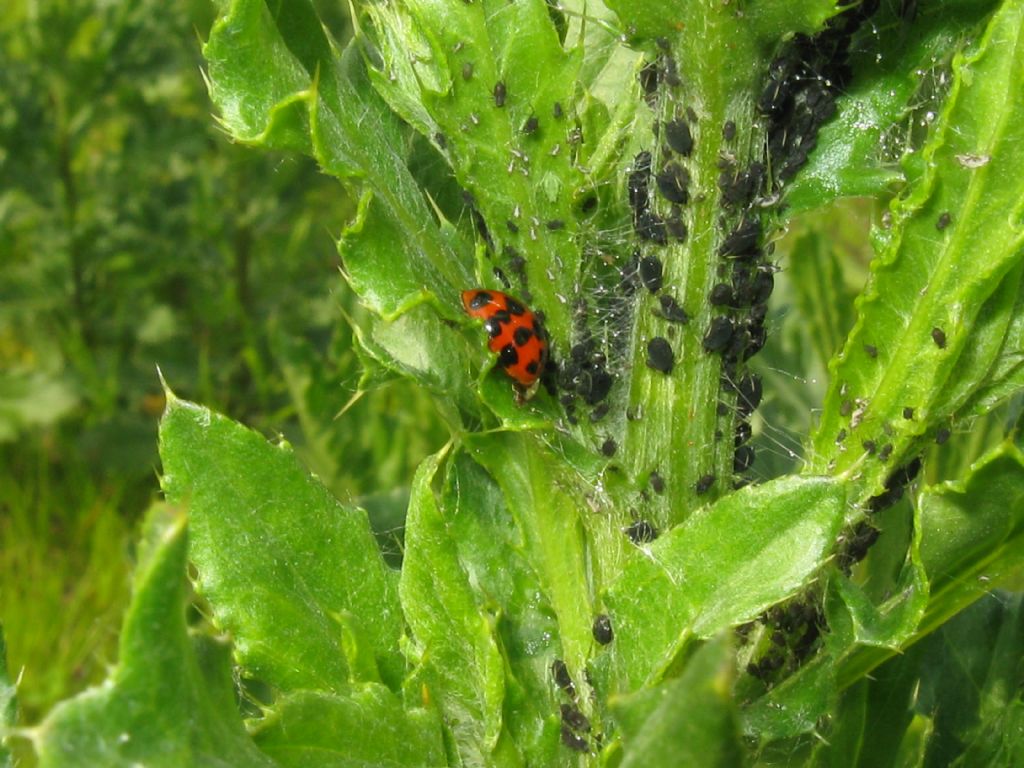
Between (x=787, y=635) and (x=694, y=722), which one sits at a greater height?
(x=694, y=722)

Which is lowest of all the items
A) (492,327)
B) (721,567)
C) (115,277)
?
(115,277)

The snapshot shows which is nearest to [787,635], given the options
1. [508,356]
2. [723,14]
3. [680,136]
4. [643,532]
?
[643,532]

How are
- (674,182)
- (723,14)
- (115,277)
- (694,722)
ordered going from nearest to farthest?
(694,722)
(723,14)
(674,182)
(115,277)

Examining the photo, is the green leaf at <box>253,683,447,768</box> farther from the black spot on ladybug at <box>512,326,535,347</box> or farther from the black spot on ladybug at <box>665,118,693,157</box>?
the black spot on ladybug at <box>665,118,693,157</box>

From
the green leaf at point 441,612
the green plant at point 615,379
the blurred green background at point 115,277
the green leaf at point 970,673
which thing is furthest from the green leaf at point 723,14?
the blurred green background at point 115,277

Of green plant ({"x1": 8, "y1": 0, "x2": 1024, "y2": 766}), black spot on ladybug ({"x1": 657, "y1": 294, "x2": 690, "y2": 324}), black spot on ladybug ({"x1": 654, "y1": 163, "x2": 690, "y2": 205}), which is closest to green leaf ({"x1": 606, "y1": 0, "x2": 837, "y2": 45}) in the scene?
green plant ({"x1": 8, "y1": 0, "x2": 1024, "y2": 766})

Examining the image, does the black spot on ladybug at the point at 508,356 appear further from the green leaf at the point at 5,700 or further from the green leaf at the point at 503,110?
the green leaf at the point at 5,700

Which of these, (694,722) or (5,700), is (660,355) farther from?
(5,700)
